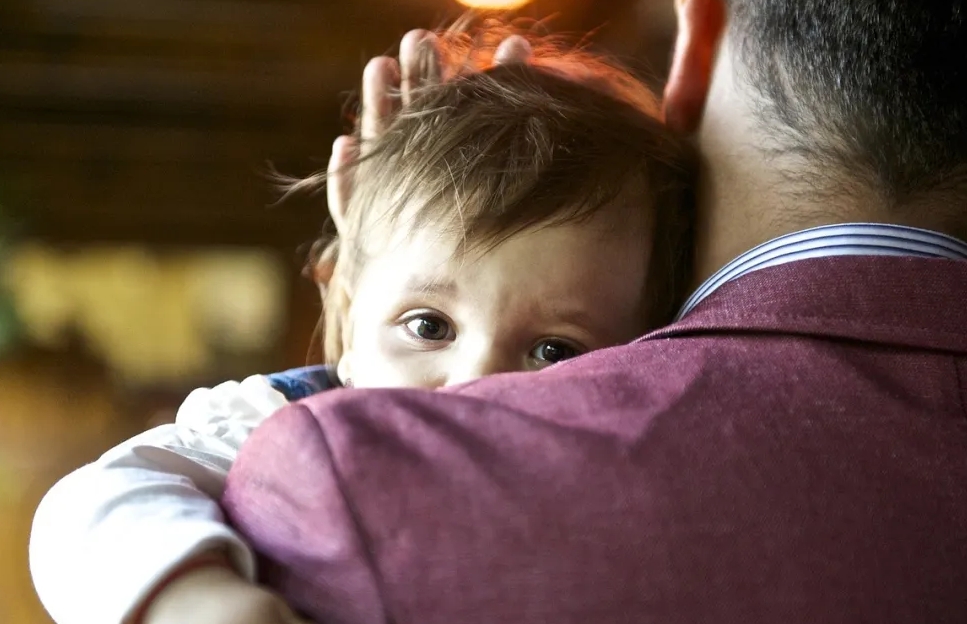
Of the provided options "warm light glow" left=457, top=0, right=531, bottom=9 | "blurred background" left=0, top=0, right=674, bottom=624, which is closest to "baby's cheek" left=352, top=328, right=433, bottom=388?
"warm light glow" left=457, top=0, right=531, bottom=9

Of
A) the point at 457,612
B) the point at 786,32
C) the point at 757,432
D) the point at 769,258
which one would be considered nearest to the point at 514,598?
the point at 457,612

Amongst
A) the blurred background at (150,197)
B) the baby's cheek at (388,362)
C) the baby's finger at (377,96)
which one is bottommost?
the blurred background at (150,197)

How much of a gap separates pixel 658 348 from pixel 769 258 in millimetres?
118

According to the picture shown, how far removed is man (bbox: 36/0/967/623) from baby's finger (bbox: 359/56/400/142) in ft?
1.44

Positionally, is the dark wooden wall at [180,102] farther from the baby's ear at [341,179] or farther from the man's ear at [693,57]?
the man's ear at [693,57]

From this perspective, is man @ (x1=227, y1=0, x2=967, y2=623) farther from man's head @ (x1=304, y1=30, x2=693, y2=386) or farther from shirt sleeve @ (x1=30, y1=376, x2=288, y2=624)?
man's head @ (x1=304, y1=30, x2=693, y2=386)

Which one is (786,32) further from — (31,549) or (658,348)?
(31,549)

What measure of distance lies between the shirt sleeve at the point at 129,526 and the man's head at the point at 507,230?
17 centimetres

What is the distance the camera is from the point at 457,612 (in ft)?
1.50

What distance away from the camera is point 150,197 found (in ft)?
11.7

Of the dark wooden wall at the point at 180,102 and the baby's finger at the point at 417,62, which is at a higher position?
the baby's finger at the point at 417,62

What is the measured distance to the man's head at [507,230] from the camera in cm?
75

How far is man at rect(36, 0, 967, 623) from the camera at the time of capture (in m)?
0.46

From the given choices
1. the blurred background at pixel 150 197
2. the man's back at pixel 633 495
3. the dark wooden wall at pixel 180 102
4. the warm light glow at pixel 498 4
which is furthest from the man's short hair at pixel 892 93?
the blurred background at pixel 150 197
